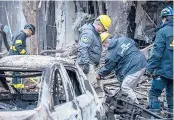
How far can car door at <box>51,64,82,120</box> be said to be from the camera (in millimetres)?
4852

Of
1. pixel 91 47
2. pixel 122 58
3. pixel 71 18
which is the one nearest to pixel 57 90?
pixel 122 58

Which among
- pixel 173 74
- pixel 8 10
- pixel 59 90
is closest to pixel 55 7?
pixel 8 10

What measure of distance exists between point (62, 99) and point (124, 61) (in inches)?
118

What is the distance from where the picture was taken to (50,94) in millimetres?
4680

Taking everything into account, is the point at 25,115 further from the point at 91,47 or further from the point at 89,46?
the point at 91,47

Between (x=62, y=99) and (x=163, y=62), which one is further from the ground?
(x=163, y=62)

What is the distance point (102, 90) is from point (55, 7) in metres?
10.4

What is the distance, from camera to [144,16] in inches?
601

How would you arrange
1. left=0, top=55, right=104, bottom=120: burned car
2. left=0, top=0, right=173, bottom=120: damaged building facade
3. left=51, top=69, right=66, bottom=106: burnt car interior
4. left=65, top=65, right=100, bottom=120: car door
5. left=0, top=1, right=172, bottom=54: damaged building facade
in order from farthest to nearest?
1. left=0, top=1, right=172, bottom=54: damaged building facade
2. left=0, top=0, right=173, bottom=120: damaged building facade
3. left=65, top=65, right=100, bottom=120: car door
4. left=51, top=69, right=66, bottom=106: burnt car interior
5. left=0, top=55, right=104, bottom=120: burned car

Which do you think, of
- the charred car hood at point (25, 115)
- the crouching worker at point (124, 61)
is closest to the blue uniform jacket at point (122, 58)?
the crouching worker at point (124, 61)

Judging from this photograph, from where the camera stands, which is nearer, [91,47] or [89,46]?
[89,46]

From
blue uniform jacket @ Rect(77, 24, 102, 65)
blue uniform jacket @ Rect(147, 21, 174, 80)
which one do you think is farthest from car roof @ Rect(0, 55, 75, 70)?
blue uniform jacket @ Rect(77, 24, 102, 65)

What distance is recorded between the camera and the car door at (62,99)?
485cm

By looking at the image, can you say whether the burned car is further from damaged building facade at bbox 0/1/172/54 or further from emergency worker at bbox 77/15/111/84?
damaged building facade at bbox 0/1/172/54
